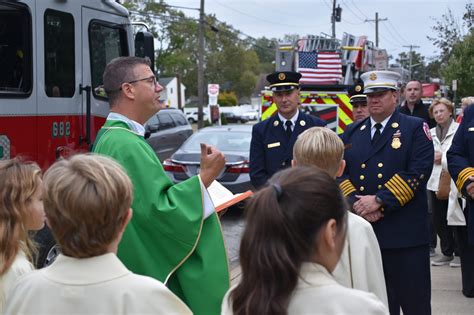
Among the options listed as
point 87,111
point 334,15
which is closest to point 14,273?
point 87,111

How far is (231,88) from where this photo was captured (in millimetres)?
99500

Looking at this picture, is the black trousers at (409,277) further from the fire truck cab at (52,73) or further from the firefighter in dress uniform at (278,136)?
the fire truck cab at (52,73)

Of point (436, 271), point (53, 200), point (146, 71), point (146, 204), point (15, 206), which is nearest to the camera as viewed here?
point (53, 200)

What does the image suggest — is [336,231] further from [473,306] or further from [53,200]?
[473,306]

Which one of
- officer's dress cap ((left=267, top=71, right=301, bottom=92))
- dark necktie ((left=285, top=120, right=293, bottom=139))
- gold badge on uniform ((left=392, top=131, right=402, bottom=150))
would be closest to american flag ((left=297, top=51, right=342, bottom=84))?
officer's dress cap ((left=267, top=71, right=301, bottom=92))

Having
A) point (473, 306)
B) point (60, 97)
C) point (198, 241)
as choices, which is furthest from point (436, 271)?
point (198, 241)

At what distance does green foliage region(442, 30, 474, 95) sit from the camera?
2275cm

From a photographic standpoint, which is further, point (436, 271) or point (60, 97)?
point (436, 271)

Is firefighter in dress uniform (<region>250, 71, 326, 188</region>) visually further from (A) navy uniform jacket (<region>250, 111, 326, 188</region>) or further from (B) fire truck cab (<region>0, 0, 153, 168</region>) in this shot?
(B) fire truck cab (<region>0, 0, 153, 168</region>)

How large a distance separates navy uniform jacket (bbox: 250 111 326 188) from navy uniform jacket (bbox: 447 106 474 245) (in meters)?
1.08

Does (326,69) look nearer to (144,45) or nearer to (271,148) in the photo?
(144,45)

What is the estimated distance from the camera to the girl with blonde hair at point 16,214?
2865 millimetres

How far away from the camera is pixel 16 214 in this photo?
2.93 meters

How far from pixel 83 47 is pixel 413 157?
354 centimetres
